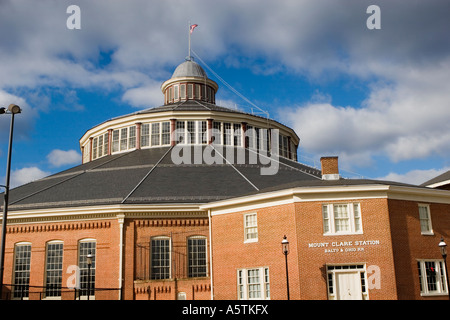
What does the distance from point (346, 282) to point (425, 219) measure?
19.0ft

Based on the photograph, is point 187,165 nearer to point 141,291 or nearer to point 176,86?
point 141,291

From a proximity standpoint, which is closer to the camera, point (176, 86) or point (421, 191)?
point (421, 191)

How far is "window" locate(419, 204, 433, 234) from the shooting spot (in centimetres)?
2405

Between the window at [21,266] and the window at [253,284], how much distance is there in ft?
49.0

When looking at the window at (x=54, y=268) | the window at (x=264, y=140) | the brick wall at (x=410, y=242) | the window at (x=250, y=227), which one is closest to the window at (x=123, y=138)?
the window at (x=264, y=140)

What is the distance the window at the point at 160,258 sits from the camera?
96.5 ft

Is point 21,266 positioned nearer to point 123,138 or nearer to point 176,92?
point 123,138

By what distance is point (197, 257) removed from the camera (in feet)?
98.0

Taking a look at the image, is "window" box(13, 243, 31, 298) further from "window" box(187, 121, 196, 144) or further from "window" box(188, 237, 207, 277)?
"window" box(187, 121, 196, 144)

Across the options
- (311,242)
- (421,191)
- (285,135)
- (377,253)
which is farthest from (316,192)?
(285,135)

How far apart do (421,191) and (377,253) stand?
4337 mm

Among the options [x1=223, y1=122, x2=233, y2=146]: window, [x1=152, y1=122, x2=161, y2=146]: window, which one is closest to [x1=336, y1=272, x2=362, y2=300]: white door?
[x1=223, y1=122, x2=233, y2=146]: window
